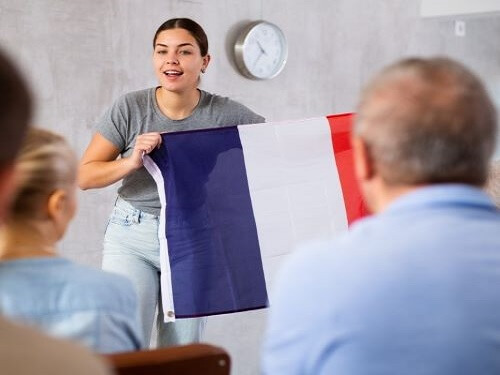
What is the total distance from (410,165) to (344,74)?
4306 mm

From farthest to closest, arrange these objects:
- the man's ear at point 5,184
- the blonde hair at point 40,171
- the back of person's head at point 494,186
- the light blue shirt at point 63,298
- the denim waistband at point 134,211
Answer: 1. the back of person's head at point 494,186
2. the denim waistband at point 134,211
3. the blonde hair at point 40,171
4. the light blue shirt at point 63,298
5. the man's ear at point 5,184

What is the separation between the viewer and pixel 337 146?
3.64 metres

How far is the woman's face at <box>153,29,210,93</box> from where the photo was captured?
3.38 meters

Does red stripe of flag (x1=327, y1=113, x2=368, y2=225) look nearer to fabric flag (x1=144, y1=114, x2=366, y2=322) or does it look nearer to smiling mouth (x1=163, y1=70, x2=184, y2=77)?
fabric flag (x1=144, y1=114, x2=366, y2=322)

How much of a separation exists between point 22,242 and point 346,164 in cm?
221

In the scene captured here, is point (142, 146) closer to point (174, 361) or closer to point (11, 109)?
point (174, 361)

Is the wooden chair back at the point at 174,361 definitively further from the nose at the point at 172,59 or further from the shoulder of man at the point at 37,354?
the nose at the point at 172,59

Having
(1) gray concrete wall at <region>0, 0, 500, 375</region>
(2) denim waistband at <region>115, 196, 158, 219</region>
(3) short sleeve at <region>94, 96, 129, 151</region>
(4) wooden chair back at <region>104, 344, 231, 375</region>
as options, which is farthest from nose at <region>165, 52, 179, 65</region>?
(4) wooden chair back at <region>104, 344, 231, 375</region>

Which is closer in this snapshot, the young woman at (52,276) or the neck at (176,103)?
the young woman at (52,276)

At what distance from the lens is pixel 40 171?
1.68m

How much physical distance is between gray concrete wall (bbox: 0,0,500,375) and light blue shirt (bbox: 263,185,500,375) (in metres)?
2.65

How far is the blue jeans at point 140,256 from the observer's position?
10.9ft

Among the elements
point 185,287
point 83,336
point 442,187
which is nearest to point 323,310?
point 442,187

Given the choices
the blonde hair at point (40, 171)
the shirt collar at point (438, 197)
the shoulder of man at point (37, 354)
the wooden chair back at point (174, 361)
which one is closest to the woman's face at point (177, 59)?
the blonde hair at point (40, 171)
